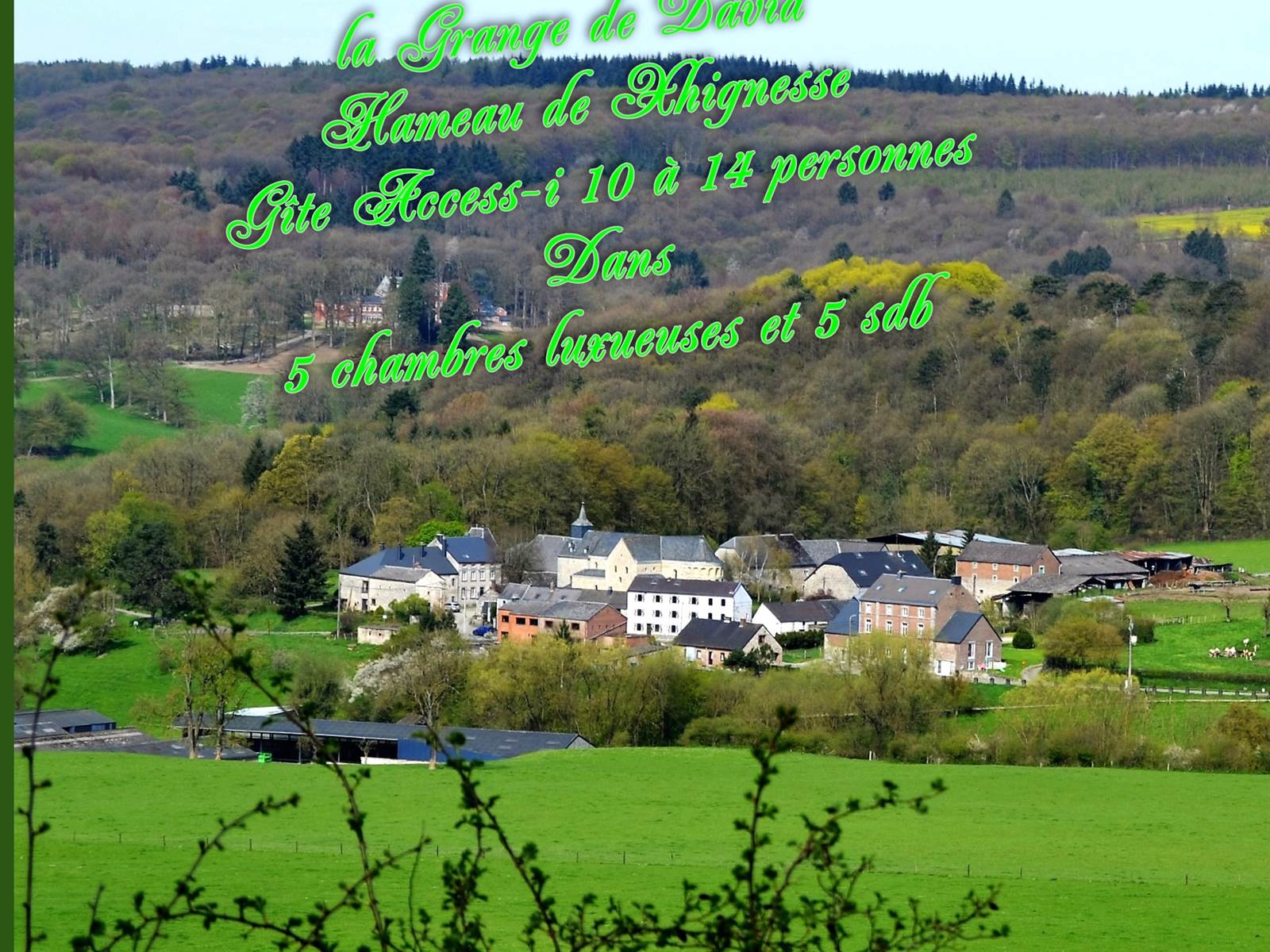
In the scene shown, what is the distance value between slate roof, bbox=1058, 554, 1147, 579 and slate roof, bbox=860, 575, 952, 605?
5370 mm

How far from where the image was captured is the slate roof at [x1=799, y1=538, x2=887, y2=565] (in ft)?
170

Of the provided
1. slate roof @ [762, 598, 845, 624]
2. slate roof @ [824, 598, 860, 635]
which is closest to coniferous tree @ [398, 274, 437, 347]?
slate roof @ [762, 598, 845, 624]

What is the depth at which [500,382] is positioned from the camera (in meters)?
74.6

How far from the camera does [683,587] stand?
46.7m

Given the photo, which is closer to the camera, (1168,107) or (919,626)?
(919,626)

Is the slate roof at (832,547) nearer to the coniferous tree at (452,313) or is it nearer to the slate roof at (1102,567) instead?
the slate roof at (1102,567)

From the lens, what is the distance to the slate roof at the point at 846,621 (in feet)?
141

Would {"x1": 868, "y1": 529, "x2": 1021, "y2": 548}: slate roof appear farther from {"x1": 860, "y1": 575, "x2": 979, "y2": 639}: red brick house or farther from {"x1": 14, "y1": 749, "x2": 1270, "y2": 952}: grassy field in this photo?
{"x1": 14, "y1": 749, "x2": 1270, "y2": 952}: grassy field

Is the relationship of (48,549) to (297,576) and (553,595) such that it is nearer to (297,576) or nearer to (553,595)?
(297,576)

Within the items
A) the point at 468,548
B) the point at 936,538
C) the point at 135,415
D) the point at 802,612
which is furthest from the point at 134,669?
the point at 135,415

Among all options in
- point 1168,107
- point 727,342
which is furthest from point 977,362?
point 1168,107

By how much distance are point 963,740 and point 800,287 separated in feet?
171

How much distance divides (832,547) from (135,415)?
32.9 meters

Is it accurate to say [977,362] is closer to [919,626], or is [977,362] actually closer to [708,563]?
[708,563]
